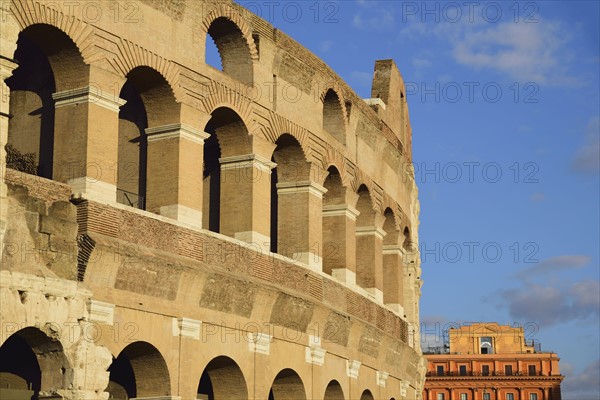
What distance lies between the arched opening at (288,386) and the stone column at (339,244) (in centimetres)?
313

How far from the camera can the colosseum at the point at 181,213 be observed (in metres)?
16.5

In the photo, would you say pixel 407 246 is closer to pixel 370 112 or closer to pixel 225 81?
pixel 370 112

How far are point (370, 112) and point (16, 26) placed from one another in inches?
511

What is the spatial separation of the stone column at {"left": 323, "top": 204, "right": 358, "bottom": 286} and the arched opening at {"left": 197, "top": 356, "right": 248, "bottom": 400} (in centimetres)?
506

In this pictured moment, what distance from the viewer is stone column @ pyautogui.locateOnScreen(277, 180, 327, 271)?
23.3m

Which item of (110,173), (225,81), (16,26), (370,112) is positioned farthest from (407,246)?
(16,26)

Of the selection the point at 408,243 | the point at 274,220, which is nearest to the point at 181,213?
the point at 274,220

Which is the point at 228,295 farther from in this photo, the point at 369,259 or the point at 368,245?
the point at 368,245

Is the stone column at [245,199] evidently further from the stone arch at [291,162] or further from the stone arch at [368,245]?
the stone arch at [368,245]

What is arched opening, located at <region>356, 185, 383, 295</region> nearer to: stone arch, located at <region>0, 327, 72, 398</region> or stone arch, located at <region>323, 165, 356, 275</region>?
stone arch, located at <region>323, 165, 356, 275</region>

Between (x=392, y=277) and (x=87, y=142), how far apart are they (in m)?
13.2

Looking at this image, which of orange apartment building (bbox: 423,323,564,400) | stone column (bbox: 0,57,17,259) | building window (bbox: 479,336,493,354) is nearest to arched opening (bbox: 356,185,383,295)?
stone column (bbox: 0,57,17,259)

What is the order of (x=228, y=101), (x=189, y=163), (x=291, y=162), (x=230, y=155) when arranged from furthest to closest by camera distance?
(x=291, y=162) < (x=230, y=155) < (x=228, y=101) < (x=189, y=163)

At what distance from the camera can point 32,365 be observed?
19.2 metres
